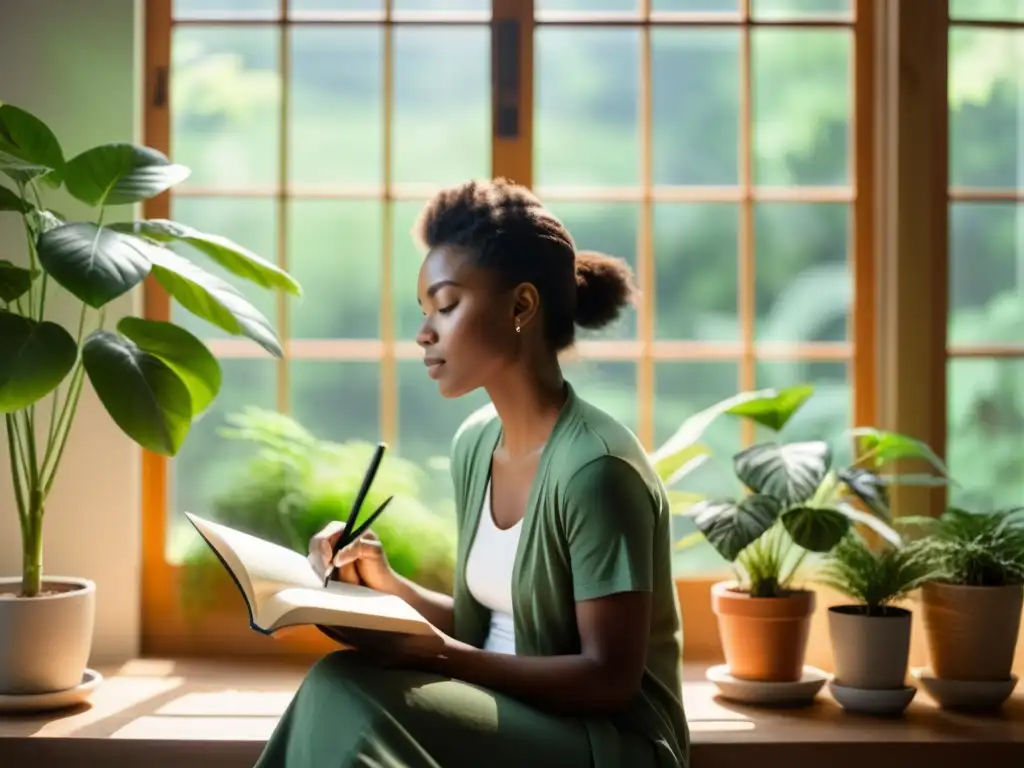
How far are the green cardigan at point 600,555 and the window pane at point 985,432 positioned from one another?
117 centimetres

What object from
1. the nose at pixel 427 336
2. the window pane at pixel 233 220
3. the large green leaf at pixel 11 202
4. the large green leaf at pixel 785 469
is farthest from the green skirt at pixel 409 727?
the window pane at pixel 233 220

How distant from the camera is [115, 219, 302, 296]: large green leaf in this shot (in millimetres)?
2336

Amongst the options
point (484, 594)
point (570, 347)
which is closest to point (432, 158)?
point (570, 347)

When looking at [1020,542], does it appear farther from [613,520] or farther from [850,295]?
[613,520]

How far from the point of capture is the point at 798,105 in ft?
9.73

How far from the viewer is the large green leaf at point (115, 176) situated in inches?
90.1

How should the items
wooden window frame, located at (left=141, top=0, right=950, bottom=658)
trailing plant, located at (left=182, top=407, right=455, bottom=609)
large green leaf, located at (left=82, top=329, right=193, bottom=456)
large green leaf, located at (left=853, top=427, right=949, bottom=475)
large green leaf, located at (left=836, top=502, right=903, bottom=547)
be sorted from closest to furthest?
large green leaf, located at (left=82, top=329, right=193, bottom=456)
large green leaf, located at (left=836, top=502, right=903, bottom=547)
large green leaf, located at (left=853, top=427, right=949, bottom=475)
trailing plant, located at (left=182, top=407, right=455, bottom=609)
wooden window frame, located at (left=141, top=0, right=950, bottom=658)

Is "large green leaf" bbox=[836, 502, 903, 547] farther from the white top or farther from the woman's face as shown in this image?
the woman's face

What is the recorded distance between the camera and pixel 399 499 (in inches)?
109

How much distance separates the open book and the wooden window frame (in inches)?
41.5

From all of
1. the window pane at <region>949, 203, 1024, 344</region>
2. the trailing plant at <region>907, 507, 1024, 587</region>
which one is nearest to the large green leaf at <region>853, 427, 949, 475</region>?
the trailing plant at <region>907, 507, 1024, 587</region>

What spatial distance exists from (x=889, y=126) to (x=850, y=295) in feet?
1.27

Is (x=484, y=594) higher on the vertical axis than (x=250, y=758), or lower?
higher

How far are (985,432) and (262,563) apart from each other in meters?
1.84
